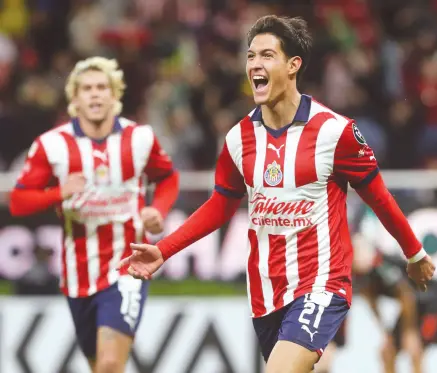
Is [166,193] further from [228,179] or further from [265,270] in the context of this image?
[265,270]

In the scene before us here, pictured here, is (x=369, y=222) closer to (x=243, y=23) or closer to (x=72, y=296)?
(x=72, y=296)

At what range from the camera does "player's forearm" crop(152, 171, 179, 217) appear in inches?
265

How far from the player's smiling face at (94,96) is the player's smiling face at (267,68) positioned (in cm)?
166

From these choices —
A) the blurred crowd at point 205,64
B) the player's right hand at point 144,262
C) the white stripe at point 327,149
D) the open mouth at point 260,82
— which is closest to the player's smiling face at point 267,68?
the open mouth at point 260,82

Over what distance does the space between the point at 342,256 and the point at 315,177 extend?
1.33ft

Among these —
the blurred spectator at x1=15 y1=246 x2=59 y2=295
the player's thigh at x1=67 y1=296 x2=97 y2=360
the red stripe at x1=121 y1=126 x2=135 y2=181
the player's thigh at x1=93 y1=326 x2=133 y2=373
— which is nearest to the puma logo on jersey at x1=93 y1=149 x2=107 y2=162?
the red stripe at x1=121 y1=126 x2=135 y2=181

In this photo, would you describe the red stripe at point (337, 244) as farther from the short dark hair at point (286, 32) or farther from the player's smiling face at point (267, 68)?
the short dark hair at point (286, 32)

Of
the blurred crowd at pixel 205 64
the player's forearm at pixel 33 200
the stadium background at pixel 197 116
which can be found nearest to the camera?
the player's forearm at pixel 33 200

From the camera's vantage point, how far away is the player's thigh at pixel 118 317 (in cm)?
627

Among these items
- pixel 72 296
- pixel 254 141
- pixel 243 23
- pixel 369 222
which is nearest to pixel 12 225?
pixel 72 296

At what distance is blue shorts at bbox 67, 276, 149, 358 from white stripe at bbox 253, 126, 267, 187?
1.48 metres

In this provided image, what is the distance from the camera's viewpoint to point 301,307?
513cm

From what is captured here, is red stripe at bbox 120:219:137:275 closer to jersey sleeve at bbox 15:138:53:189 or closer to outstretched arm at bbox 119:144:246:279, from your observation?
jersey sleeve at bbox 15:138:53:189

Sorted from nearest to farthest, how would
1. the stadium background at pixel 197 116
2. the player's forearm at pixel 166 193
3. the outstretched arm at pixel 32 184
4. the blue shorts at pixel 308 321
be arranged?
the blue shorts at pixel 308 321, the outstretched arm at pixel 32 184, the player's forearm at pixel 166 193, the stadium background at pixel 197 116
